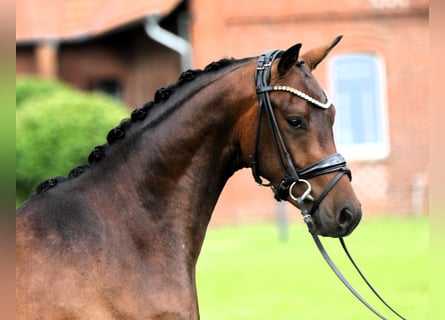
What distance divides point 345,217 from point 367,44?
57.4 feet

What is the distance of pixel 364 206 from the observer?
66.2ft

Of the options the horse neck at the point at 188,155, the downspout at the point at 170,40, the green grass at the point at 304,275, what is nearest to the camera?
the horse neck at the point at 188,155

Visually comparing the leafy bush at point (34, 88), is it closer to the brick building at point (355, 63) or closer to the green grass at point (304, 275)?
the brick building at point (355, 63)

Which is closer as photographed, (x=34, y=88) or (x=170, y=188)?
(x=170, y=188)

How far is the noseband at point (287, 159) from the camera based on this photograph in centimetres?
383

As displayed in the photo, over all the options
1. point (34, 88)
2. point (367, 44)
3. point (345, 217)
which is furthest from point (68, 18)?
point (345, 217)

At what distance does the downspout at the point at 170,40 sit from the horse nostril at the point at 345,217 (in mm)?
16429

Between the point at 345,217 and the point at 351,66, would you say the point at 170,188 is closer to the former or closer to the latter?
the point at 345,217

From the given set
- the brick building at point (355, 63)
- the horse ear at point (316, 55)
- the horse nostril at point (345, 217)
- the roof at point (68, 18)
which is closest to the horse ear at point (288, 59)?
the horse ear at point (316, 55)

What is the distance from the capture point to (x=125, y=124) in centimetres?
409

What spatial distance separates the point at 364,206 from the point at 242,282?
9206 mm

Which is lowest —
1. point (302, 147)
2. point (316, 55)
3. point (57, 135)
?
point (57, 135)

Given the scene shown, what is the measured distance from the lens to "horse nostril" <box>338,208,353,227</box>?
380 cm

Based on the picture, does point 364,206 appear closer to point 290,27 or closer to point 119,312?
point 290,27
